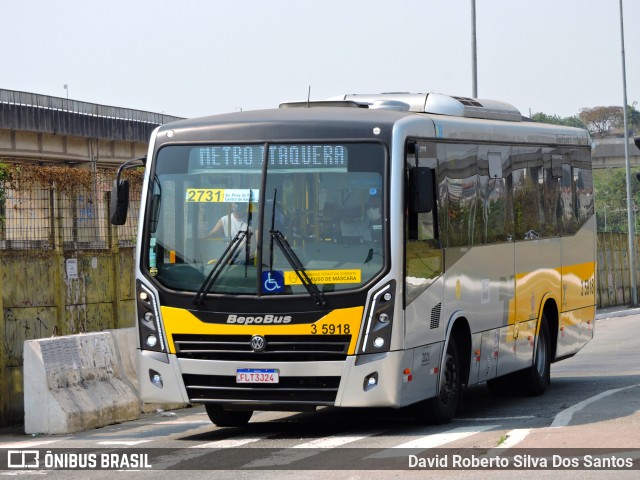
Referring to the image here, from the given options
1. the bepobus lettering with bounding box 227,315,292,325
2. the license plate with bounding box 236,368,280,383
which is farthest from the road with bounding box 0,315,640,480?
the bepobus lettering with bounding box 227,315,292,325

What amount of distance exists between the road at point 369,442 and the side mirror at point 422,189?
2.14 meters

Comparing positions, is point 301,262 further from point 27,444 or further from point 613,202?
point 613,202

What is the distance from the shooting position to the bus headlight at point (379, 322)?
12.5 meters

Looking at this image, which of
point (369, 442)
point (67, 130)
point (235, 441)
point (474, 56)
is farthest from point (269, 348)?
point (67, 130)

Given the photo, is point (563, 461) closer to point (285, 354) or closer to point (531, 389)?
point (285, 354)

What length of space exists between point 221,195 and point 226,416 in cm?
264

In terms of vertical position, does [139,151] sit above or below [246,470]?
above

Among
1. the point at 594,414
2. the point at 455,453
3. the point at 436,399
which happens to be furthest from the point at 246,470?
the point at 594,414

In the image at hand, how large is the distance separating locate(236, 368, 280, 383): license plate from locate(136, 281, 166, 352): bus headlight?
0.85m

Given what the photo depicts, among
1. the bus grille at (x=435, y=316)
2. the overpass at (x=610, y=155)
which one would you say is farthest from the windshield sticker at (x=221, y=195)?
the overpass at (x=610, y=155)

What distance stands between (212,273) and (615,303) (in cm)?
3792

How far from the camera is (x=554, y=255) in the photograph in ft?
59.1

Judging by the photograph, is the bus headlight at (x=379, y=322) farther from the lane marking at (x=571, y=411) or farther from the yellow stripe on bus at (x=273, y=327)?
the lane marking at (x=571, y=411)

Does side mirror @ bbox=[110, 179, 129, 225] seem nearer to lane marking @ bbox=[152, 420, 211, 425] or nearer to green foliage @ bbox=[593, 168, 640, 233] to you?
lane marking @ bbox=[152, 420, 211, 425]
